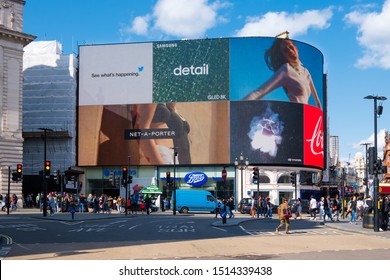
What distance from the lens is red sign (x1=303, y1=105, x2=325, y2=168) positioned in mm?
86188

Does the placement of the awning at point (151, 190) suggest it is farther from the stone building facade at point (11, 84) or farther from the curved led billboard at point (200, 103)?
the stone building facade at point (11, 84)

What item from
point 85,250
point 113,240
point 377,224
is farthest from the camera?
point 377,224

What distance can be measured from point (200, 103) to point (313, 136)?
16.8m

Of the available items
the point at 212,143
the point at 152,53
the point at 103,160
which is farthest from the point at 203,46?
the point at 103,160

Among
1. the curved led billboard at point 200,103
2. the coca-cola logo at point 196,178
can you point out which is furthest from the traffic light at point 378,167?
the coca-cola logo at point 196,178

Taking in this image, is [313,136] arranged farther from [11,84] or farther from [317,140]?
[11,84]

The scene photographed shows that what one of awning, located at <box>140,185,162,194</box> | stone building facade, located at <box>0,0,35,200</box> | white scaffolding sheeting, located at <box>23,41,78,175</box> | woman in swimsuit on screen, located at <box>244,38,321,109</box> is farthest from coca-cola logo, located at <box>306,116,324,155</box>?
stone building facade, located at <box>0,0,35,200</box>

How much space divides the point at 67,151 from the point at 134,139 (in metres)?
9.75

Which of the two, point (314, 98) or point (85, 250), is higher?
point (314, 98)

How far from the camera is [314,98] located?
88438 mm

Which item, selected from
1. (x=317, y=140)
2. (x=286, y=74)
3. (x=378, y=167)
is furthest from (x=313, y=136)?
(x=378, y=167)

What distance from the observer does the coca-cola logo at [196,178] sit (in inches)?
3329

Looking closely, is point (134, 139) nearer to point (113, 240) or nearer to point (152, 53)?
point (152, 53)

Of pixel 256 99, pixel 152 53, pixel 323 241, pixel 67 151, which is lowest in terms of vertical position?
pixel 323 241
